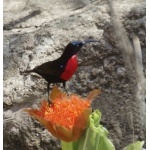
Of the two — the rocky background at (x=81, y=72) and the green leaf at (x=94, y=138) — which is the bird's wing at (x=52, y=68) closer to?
the green leaf at (x=94, y=138)

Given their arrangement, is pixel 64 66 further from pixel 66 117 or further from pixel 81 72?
pixel 81 72

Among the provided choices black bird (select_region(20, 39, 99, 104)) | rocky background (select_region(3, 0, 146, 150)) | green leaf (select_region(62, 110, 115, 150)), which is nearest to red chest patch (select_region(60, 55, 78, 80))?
black bird (select_region(20, 39, 99, 104))

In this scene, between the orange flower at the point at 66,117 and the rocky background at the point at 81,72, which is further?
the rocky background at the point at 81,72

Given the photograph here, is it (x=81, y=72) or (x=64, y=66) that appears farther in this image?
(x=81, y=72)

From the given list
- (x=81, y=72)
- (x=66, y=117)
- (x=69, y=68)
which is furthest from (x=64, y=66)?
(x=81, y=72)

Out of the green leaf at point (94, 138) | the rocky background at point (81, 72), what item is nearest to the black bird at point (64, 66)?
the green leaf at point (94, 138)

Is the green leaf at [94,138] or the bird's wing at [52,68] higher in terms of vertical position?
the bird's wing at [52,68]

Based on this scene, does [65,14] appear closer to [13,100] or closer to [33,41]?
[33,41]

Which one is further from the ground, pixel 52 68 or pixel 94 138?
pixel 52 68
